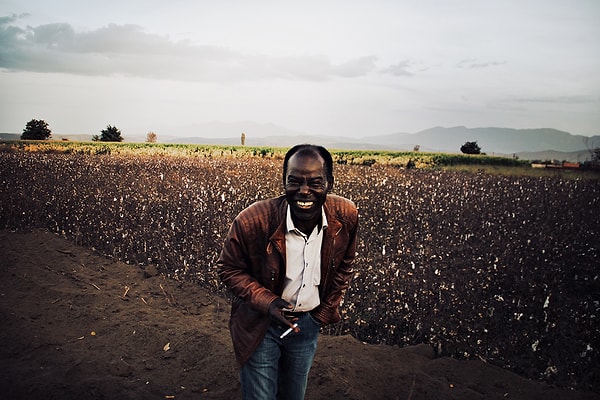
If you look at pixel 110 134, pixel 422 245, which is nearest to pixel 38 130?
pixel 110 134

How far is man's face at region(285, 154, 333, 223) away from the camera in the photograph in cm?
211

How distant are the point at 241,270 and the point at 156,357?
111 inches

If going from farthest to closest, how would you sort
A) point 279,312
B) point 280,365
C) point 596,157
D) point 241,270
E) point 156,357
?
point 596,157
point 156,357
point 280,365
point 241,270
point 279,312

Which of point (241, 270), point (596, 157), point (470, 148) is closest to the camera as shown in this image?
point (241, 270)

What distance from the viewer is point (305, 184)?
2.12 m

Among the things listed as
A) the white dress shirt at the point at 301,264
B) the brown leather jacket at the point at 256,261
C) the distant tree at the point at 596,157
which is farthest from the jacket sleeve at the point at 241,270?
the distant tree at the point at 596,157

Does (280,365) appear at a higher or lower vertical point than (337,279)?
lower

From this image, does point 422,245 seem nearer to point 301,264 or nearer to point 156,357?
point 156,357

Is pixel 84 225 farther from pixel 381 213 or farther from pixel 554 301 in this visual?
pixel 554 301

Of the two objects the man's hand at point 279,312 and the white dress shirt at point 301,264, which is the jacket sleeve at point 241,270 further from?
the white dress shirt at point 301,264

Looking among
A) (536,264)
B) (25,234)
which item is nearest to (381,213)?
(536,264)

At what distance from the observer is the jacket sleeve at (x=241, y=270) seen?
2121 mm

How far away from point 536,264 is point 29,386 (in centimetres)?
716

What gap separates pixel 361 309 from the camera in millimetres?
5730
